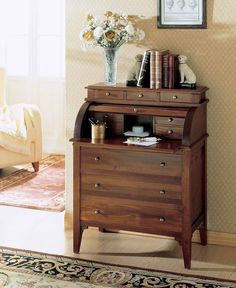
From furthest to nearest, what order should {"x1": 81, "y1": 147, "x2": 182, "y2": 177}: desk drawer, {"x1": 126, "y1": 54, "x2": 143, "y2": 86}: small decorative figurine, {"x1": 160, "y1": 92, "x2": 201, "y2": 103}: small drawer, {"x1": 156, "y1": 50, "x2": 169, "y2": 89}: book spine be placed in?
{"x1": 126, "y1": 54, "x2": 143, "y2": 86}: small decorative figurine → {"x1": 156, "y1": 50, "x2": 169, "y2": 89}: book spine → {"x1": 160, "y1": 92, "x2": 201, "y2": 103}: small drawer → {"x1": 81, "y1": 147, "x2": 182, "y2": 177}: desk drawer

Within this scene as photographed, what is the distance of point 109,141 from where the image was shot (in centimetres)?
452

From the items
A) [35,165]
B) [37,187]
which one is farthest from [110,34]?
[35,165]

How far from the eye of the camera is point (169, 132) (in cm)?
454

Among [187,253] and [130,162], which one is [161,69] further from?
[187,253]

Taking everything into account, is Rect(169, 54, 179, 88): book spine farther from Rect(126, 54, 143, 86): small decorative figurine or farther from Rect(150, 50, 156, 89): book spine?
Rect(126, 54, 143, 86): small decorative figurine

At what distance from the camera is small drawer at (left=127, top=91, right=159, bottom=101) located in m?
4.51

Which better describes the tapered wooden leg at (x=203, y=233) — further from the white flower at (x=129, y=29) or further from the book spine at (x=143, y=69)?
the white flower at (x=129, y=29)

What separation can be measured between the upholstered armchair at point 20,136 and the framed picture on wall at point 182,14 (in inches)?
86.6

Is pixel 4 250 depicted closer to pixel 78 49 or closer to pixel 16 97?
pixel 78 49

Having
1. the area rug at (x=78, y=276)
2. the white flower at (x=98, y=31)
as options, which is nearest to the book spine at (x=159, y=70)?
the white flower at (x=98, y=31)

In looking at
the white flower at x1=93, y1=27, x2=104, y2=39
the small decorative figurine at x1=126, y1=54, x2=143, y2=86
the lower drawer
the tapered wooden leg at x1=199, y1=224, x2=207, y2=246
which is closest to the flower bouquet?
the white flower at x1=93, y1=27, x2=104, y2=39

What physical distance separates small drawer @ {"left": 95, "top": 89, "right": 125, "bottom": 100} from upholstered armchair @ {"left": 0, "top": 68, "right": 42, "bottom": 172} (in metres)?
1.90

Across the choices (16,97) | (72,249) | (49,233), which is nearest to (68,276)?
(72,249)

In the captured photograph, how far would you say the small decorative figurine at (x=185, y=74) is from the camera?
455 cm
